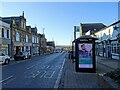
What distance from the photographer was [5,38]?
4794 centimetres

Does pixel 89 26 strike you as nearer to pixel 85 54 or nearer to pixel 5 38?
pixel 5 38

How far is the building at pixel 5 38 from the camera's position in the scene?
45.6 m

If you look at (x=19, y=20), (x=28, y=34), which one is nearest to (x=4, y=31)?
(x=19, y=20)

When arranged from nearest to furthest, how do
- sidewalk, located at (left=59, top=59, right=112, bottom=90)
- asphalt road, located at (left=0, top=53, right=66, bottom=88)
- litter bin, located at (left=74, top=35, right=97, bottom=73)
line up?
1. sidewalk, located at (left=59, top=59, right=112, bottom=90)
2. asphalt road, located at (left=0, top=53, right=66, bottom=88)
3. litter bin, located at (left=74, top=35, right=97, bottom=73)

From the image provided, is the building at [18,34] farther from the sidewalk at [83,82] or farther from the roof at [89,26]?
the sidewalk at [83,82]

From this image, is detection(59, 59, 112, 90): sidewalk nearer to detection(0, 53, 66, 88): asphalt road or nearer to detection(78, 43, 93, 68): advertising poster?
detection(0, 53, 66, 88): asphalt road

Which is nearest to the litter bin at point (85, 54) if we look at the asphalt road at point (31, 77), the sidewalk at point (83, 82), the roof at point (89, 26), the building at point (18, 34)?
A: the asphalt road at point (31, 77)

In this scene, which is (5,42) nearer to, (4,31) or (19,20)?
(4,31)

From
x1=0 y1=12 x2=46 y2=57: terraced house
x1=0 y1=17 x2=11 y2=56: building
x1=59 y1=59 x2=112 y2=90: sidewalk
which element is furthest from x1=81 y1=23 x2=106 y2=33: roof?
x1=59 y1=59 x2=112 y2=90: sidewalk

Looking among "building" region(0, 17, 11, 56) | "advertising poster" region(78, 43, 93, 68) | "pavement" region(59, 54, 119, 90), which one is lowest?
"pavement" region(59, 54, 119, 90)

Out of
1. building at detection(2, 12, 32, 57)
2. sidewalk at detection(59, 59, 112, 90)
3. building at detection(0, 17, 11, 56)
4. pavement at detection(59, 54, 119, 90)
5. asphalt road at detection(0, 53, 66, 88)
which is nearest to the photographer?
pavement at detection(59, 54, 119, 90)

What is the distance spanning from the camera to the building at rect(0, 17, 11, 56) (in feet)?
149

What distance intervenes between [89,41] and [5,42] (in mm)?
31968

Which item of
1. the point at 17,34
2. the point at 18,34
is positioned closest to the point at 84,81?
the point at 17,34
